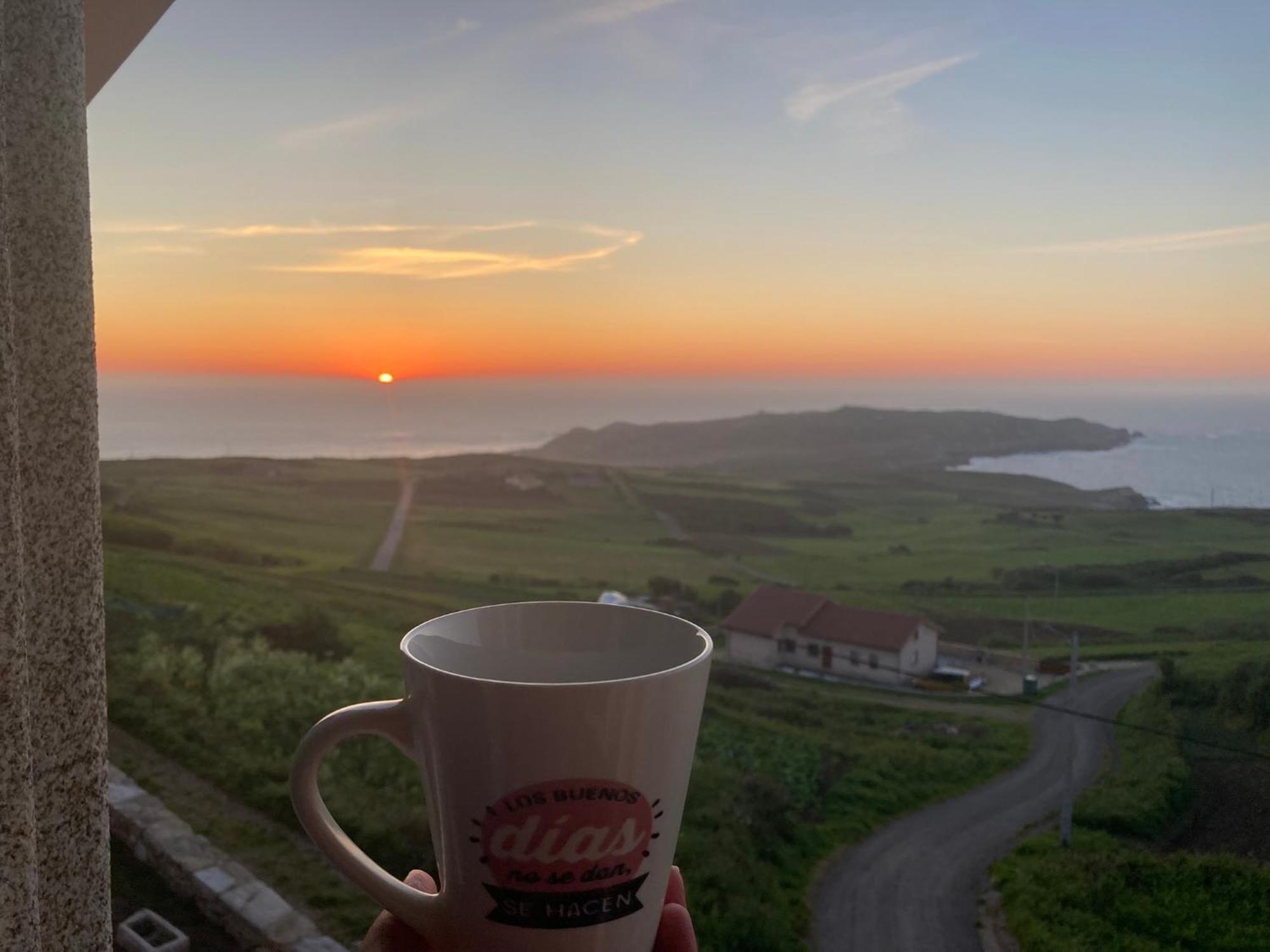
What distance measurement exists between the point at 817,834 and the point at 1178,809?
0.75 m

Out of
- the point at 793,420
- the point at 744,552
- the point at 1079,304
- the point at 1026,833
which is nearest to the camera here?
the point at 1026,833

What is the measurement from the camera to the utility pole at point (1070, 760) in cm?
183

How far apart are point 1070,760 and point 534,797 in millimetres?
1835

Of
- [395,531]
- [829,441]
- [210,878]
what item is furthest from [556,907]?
[395,531]

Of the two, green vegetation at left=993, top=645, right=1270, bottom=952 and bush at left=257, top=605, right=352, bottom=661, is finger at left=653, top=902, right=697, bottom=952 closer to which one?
green vegetation at left=993, top=645, right=1270, bottom=952

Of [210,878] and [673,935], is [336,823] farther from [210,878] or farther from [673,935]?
[210,878]

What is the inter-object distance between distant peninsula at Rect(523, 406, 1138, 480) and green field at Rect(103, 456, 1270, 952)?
0.08m

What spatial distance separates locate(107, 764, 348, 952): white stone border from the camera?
6.68 ft

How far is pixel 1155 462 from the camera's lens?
229 cm

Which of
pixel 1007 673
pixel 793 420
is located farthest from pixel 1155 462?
pixel 793 420

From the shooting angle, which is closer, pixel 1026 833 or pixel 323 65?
pixel 1026 833

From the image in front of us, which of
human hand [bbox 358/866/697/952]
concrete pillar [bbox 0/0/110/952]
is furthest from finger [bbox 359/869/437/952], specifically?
concrete pillar [bbox 0/0/110/952]

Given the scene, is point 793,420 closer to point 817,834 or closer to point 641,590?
point 641,590

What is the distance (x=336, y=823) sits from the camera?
0.57m
